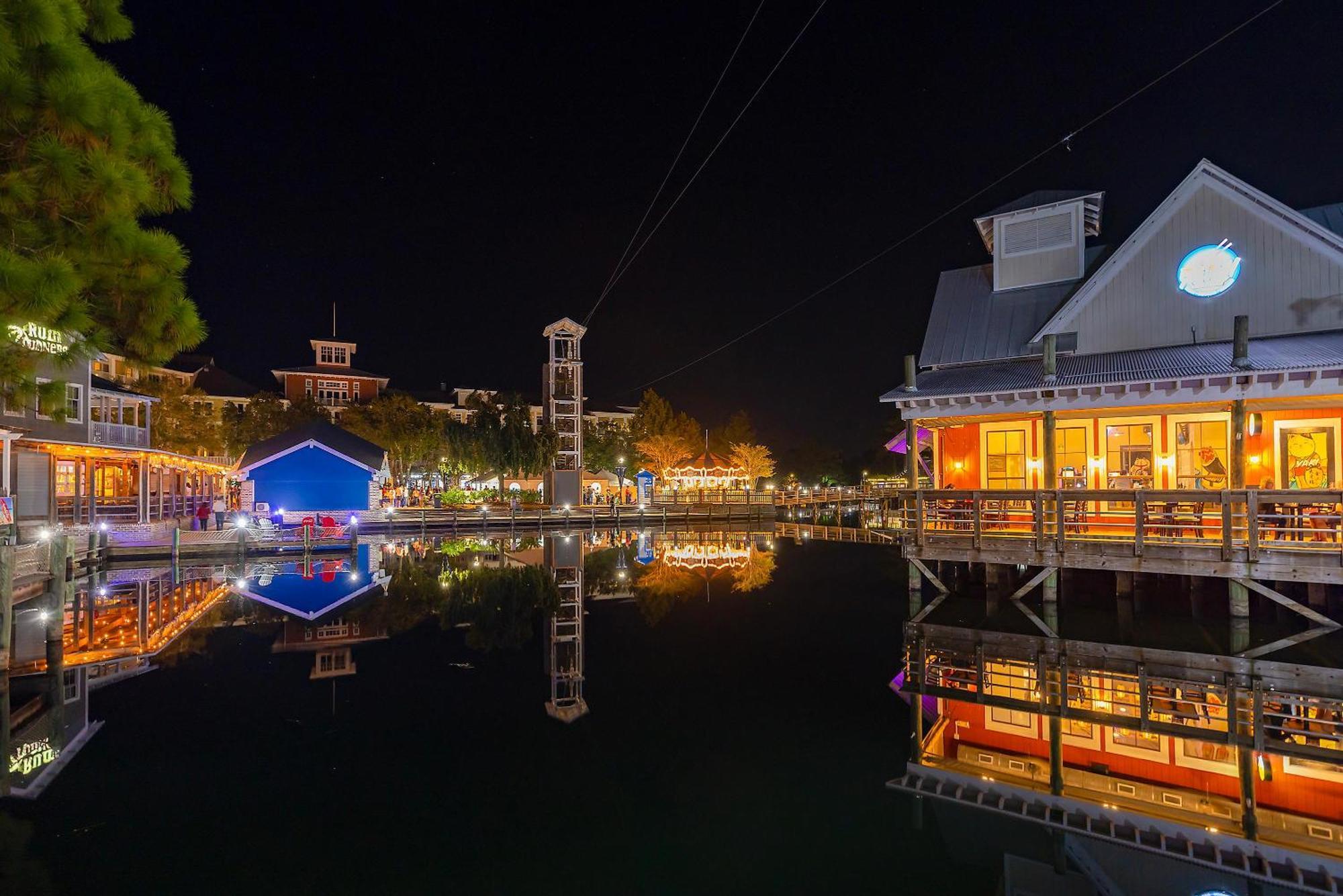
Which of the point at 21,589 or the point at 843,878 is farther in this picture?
the point at 21,589

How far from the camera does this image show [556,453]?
4925 cm

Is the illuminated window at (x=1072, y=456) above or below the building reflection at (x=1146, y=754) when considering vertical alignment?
above

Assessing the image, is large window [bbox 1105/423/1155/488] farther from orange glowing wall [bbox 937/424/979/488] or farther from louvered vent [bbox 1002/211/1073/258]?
louvered vent [bbox 1002/211/1073/258]

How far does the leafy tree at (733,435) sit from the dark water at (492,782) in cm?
7294

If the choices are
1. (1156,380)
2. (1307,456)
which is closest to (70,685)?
(1156,380)

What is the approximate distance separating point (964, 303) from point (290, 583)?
2059 centimetres

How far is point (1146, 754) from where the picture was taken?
25.6 feet

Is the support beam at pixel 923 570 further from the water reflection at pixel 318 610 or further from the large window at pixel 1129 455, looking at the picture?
the large window at pixel 1129 455

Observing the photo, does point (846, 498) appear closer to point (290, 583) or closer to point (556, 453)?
point (556, 453)

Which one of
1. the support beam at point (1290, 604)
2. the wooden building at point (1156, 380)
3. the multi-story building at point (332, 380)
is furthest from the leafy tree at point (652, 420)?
the support beam at point (1290, 604)

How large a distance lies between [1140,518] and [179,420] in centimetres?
5217

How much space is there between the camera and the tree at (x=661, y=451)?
Answer: 6988 centimetres

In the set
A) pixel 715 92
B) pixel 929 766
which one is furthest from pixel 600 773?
pixel 715 92

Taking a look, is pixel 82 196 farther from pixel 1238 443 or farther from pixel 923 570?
pixel 1238 443
